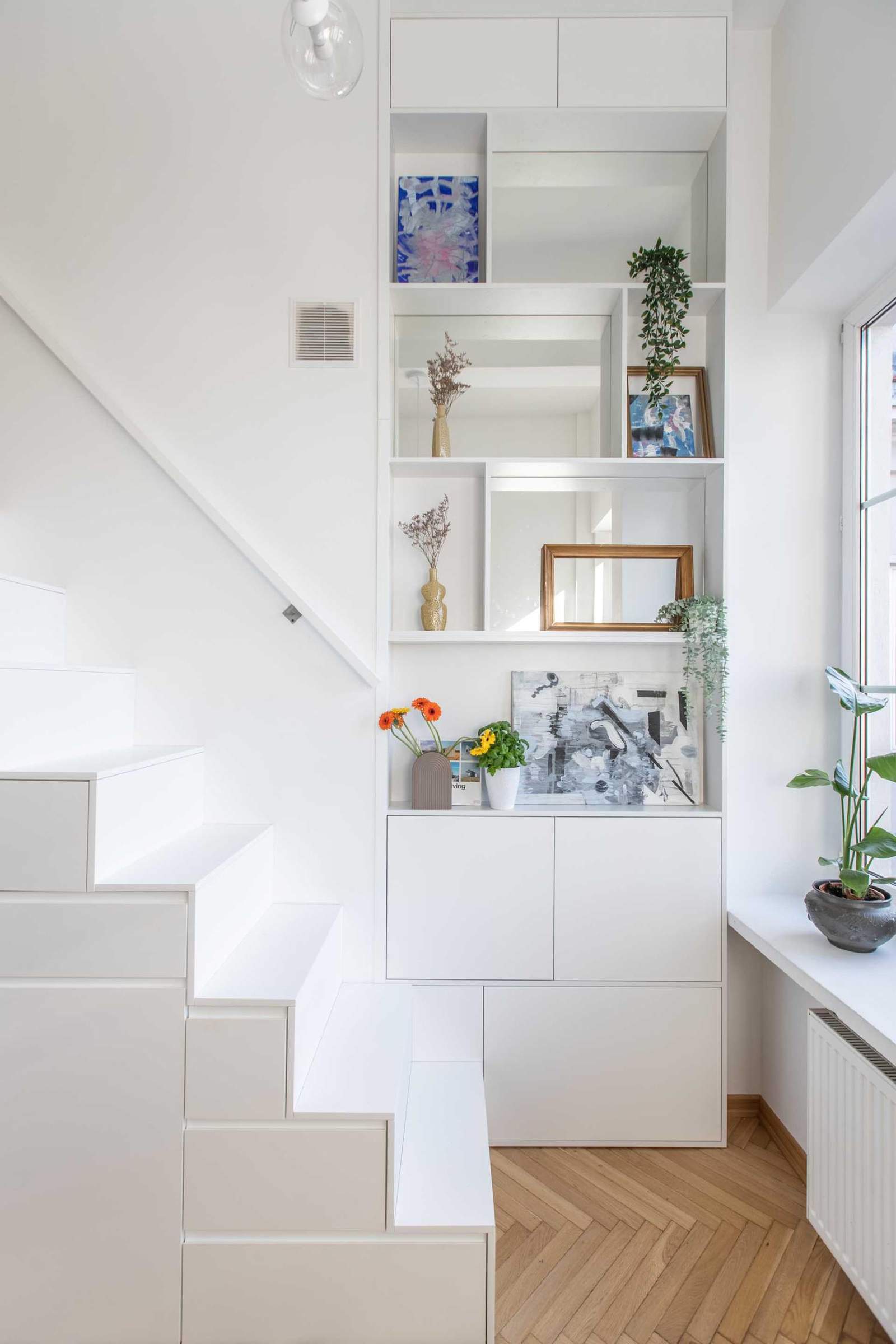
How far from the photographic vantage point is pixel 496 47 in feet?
6.73

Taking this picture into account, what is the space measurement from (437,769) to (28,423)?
1.50 m

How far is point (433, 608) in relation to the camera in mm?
2164

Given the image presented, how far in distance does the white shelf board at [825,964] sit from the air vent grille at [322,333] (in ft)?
6.15

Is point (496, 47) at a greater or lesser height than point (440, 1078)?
greater

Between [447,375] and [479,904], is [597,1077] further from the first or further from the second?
[447,375]

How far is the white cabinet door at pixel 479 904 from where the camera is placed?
205 centimetres

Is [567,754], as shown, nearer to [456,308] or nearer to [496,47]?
[456,308]

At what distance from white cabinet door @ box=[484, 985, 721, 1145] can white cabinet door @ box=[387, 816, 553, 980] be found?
16cm

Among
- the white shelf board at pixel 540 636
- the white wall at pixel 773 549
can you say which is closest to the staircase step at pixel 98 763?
the white shelf board at pixel 540 636

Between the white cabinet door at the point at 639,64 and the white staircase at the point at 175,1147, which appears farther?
the white cabinet door at the point at 639,64

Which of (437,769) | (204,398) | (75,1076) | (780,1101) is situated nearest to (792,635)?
(437,769)

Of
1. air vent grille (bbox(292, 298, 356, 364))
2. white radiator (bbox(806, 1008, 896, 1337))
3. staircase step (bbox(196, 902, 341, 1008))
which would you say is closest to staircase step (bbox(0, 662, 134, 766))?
staircase step (bbox(196, 902, 341, 1008))

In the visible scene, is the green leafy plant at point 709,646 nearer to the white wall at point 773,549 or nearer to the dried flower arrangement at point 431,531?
the white wall at point 773,549

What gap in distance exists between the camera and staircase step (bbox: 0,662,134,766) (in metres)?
1.68
